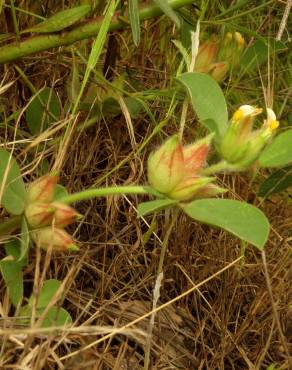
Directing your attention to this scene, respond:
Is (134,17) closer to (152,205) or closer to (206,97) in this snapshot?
(206,97)

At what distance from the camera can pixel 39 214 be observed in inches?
39.2

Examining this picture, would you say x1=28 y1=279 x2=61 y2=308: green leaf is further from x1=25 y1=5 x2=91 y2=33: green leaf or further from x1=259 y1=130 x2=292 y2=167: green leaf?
x1=25 y1=5 x2=91 y2=33: green leaf

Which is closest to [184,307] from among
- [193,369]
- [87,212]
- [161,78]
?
[193,369]

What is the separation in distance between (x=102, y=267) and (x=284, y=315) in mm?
324

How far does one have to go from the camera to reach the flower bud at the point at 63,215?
3.24ft

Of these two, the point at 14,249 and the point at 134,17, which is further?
the point at 134,17

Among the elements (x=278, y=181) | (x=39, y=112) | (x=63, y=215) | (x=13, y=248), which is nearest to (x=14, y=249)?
(x=13, y=248)

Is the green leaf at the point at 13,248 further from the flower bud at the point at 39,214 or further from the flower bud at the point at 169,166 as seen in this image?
the flower bud at the point at 169,166

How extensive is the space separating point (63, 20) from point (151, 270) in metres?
0.43

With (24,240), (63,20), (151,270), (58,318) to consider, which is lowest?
(151,270)

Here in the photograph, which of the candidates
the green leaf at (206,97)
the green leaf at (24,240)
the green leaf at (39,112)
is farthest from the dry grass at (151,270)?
the green leaf at (206,97)

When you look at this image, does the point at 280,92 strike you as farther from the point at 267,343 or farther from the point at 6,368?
the point at 6,368

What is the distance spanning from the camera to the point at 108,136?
142 cm

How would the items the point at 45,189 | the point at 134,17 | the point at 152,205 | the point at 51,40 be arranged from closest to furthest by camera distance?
the point at 152,205
the point at 45,189
the point at 134,17
the point at 51,40
